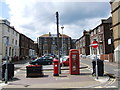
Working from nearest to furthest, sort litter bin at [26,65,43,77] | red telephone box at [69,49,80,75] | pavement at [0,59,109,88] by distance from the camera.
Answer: pavement at [0,59,109,88]
litter bin at [26,65,43,77]
red telephone box at [69,49,80,75]

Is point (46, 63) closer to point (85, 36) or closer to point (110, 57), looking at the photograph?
point (110, 57)

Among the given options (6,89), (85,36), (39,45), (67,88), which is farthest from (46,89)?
(39,45)

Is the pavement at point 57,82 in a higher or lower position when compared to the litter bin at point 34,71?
lower

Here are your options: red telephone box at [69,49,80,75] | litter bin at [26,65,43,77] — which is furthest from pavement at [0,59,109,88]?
red telephone box at [69,49,80,75]

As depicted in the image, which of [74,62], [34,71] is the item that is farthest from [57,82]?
[74,62]

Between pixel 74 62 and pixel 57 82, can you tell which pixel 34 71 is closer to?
pixel 57 82

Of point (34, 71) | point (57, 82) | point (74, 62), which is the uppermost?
point (74, 62)

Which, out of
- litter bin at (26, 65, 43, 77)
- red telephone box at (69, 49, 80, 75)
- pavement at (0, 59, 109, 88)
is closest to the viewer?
pavement at (0, 59, 109, 88)

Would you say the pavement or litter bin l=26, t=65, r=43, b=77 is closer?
the pavement

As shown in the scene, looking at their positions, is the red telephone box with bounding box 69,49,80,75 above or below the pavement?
above

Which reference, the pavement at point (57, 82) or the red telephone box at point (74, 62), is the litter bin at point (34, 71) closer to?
the pavement at point (57, 82)

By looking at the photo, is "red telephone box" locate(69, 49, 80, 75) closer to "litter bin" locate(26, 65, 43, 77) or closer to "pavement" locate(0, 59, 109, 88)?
"pavement" locate(0, 59, 109, 88)

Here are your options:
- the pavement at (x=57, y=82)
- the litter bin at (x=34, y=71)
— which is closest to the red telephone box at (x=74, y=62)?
the pavement at (x=57, y=82)

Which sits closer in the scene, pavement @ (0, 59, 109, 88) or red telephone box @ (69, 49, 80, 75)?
pavement @ (0, 59, 109, 88)
